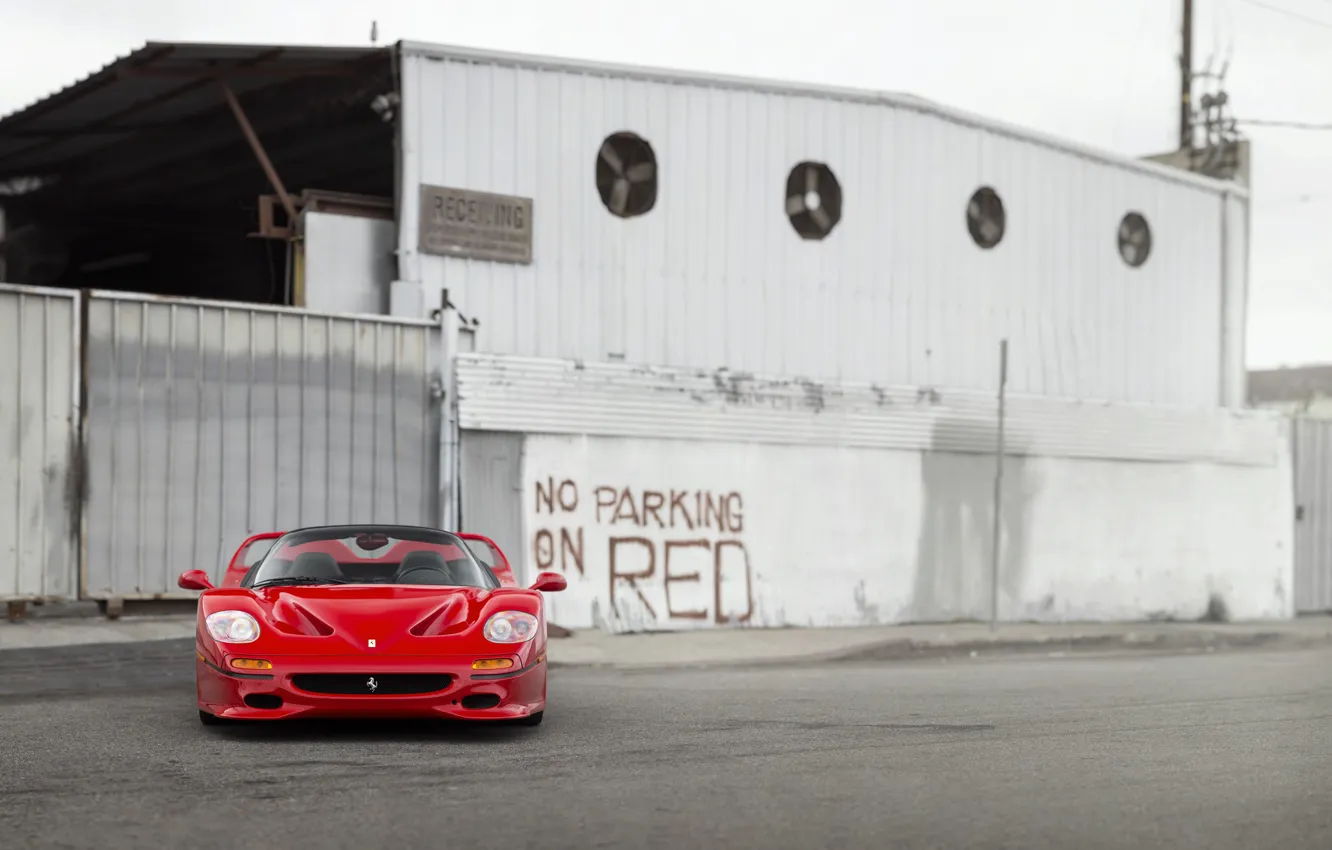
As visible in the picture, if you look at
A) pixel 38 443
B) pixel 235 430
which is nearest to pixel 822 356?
pixel 235 430

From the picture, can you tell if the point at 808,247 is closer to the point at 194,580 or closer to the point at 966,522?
the point at 966,522

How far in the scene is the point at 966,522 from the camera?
21266 millimetres

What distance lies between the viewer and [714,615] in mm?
18672

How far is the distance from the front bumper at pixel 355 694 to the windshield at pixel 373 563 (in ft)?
2.55

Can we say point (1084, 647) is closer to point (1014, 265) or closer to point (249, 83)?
point (1014, 265)

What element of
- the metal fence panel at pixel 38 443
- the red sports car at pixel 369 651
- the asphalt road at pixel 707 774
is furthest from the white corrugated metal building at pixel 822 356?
the red sports car at pixel 369 651

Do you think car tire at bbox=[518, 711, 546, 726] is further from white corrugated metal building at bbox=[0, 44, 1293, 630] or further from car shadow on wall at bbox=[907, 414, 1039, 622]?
car shadow on wall at bbox=[907, 414, 1039, 622]

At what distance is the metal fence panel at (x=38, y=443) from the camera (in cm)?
1474

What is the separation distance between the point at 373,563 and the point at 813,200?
11.4 m

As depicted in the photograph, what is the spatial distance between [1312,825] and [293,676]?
4705 mm

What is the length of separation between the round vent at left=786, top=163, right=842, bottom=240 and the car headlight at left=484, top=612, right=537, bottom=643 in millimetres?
12154

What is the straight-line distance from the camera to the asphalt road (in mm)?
5934

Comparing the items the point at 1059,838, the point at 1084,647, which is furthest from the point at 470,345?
the point at 1059,838

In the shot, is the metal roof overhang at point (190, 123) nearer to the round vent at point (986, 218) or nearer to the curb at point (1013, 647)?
the curb at point (1013, 647)
